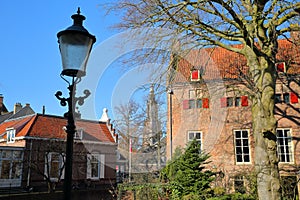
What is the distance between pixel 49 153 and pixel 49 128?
7.58 ft

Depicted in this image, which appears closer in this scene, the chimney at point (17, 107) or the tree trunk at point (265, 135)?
the tree trunk at point (265, 135)

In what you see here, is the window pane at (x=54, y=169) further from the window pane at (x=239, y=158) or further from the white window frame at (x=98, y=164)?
the window pane at (x=239, y=158)

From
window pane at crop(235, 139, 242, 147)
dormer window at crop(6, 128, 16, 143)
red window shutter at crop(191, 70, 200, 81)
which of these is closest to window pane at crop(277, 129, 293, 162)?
window pane at crop(235, 139, 242, 147)

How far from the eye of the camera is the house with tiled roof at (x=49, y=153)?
15.4 meters

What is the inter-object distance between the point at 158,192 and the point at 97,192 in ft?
28.3

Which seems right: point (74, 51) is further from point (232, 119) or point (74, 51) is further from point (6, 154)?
point (6, 154)

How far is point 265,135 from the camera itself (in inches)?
214

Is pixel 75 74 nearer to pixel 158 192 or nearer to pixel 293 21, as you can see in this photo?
pixel 293 21

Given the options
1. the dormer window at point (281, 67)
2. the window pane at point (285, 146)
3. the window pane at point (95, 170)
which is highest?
the dormer window at point (281, 67)

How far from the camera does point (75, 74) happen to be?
278cm

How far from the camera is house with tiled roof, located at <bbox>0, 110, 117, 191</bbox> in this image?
15.4 m

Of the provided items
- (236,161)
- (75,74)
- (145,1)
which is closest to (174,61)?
(145,1)

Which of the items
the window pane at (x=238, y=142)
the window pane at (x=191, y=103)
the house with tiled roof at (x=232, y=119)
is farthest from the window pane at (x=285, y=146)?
the window pane at (x=191, y=103)

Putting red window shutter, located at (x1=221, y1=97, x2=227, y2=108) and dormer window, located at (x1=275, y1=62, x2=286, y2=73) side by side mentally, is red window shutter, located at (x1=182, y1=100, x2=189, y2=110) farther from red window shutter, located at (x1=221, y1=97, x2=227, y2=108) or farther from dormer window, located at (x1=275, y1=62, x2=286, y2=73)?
dormer window, located at (x1=275, y1=62, x2=286, y2=73)
